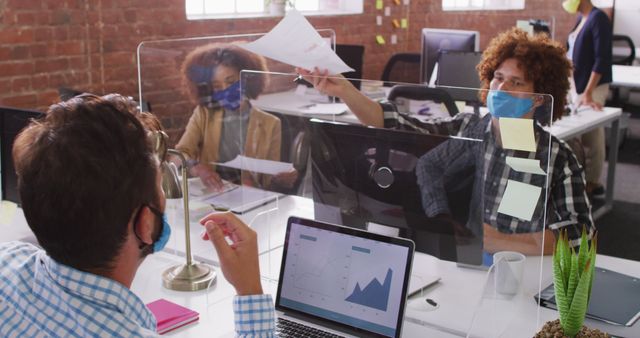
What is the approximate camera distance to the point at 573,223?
6.89 feet

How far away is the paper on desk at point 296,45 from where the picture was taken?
1958 mm

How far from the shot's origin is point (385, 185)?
186cm

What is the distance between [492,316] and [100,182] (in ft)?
3.43

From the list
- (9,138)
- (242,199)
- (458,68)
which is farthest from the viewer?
(458,68)

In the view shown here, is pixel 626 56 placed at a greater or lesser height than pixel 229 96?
lesser

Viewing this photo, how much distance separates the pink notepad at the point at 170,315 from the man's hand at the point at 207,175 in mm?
1008

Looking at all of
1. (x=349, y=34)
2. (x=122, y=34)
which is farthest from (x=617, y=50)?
(x=122, y=34)

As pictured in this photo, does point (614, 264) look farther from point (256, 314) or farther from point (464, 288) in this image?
point (256, 314)

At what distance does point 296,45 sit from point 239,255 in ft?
2.56

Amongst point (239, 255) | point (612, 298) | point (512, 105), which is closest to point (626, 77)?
point (612, 298)

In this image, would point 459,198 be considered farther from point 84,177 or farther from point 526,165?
point 84,177

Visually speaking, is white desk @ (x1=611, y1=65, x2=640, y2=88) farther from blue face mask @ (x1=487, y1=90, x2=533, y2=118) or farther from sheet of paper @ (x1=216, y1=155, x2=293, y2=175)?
blue face mask @ (x1=487, y1=90, x2=533, y2=118)

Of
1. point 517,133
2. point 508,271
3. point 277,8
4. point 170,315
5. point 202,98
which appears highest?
point 277,8

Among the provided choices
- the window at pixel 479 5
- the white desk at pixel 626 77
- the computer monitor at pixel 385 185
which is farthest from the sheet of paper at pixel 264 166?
the window at pixel 479 5
